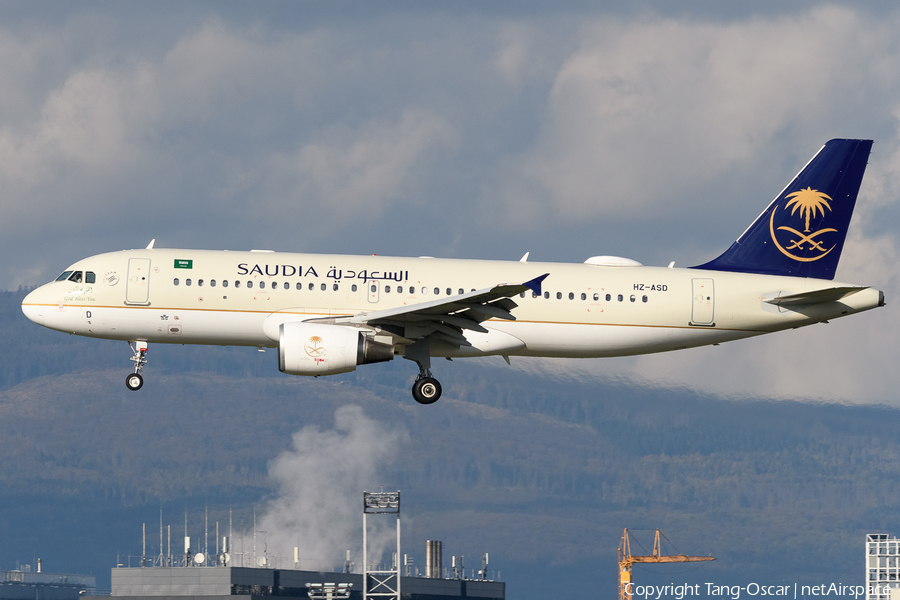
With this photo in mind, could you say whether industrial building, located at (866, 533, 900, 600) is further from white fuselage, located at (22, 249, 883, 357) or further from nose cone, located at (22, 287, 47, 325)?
nose cone, located at (22, 287, 47, 325)

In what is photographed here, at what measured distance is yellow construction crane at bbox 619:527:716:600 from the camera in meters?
85.6

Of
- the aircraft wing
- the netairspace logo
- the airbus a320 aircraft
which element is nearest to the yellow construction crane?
the netairspace logo

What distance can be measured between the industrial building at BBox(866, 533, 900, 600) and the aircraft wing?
5388cm

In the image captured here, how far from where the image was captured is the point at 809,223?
42156mm

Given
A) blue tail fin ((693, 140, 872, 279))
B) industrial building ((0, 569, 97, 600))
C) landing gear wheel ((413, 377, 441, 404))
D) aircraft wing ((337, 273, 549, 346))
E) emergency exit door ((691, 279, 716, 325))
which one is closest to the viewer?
aircraft wing ((337, 273, 549, 346))

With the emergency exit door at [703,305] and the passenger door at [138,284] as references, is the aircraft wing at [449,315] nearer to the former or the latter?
the emergency exit door at [703,305]

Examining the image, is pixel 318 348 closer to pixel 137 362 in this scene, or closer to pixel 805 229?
pixel 137 362

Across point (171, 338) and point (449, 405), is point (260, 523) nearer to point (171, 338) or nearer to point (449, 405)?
point (449, 405)

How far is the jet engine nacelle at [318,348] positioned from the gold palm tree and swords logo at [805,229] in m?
14.0

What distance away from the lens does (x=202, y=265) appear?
125 feet

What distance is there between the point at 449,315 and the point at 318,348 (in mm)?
3692

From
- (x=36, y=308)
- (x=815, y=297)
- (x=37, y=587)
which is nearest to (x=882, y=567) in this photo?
(x=815, y=297)

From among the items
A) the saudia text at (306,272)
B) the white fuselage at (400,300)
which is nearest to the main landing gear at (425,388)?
the white fuselage at (400,300)

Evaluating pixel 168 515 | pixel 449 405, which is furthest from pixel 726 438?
pixel 168 515
